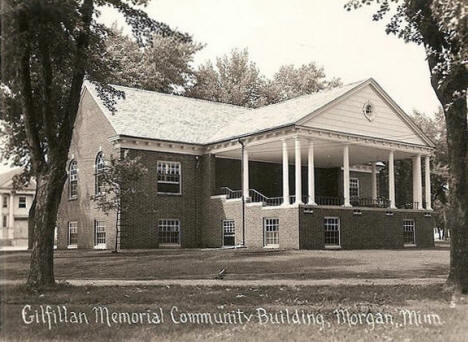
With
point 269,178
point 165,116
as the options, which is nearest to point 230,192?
point 269,178

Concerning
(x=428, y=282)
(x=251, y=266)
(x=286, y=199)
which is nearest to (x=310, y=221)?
(x=286, y=199)

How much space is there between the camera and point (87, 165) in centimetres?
3353

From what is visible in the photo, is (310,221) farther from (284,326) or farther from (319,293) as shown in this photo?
(284,326)

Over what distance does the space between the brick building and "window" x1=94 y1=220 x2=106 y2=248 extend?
0.25ft

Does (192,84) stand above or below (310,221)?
above

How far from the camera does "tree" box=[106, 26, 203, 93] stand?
47.0 m

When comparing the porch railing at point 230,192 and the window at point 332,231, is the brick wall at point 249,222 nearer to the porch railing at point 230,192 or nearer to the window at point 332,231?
the porch railing at point 230,192

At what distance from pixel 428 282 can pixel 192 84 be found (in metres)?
45.9

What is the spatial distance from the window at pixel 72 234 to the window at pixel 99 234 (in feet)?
9.78

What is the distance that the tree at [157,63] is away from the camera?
47031mm

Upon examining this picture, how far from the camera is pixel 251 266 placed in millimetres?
17844

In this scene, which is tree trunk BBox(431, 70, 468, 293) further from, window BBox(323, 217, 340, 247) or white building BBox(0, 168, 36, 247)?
white building BBox(0, 168, 36, 247)

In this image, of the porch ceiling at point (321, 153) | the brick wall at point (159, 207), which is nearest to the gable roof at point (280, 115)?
the porch ceiling at point (321, 153)

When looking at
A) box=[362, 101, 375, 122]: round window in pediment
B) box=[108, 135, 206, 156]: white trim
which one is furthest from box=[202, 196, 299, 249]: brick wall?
box=[362, 101, 375, 122]: round window in pediment
